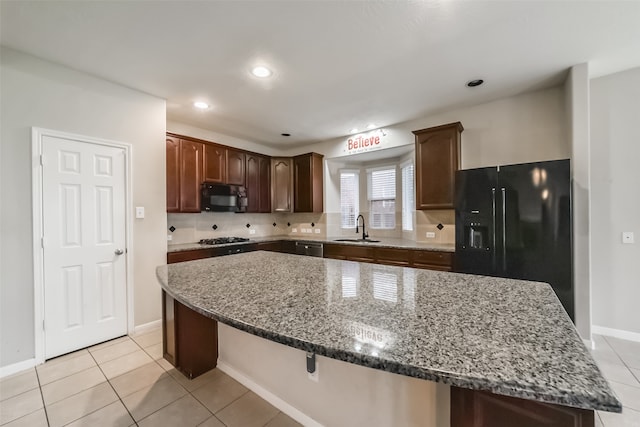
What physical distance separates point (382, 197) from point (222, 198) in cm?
278

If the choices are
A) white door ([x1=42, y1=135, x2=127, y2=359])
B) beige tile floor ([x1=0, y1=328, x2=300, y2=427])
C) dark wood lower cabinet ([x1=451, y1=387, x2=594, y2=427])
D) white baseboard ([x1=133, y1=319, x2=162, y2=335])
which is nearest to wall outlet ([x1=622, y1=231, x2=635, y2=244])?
dark wood lower cabinet ([x1=451, y1=387, x2=594, y2=427])

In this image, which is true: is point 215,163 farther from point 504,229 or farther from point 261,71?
point 504,229

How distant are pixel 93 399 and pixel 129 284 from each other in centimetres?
120

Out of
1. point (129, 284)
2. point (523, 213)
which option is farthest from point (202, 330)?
point (523, 213)

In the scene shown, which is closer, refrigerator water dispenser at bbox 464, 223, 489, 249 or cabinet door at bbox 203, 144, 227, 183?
refrigerator water dispenser at bbox 464, 223, 489, 249

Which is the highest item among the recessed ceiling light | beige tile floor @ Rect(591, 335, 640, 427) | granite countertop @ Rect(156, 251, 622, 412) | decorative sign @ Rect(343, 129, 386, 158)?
the recessed ceiling light

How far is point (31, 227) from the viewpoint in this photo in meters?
2.19

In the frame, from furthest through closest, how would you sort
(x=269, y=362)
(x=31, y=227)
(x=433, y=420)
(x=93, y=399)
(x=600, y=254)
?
(x=600, y=254), (x=31, y=227), (x=93, y=399), (x=269, y=362), (x=433, y=420)

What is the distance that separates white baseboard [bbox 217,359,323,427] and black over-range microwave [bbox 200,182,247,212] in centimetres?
226

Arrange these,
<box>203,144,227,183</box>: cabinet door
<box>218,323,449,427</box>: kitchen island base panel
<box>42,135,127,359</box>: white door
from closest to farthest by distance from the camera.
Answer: <box>218,323,449,427</box>: kitchen island base panel → <box>42,135,127,359</box>: white door → <box>203,144,227,183</box>: cabinet door

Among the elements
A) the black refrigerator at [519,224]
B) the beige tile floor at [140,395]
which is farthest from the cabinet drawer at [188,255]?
the black refrigerator at [519,224]

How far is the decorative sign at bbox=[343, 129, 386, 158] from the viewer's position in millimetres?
4091

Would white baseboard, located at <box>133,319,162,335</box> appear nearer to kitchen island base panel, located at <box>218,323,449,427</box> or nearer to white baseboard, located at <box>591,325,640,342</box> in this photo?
kitchen island base panel, located at <box>218,323,449,427</box>

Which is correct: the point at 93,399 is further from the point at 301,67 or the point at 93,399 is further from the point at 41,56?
the point at 301,67
